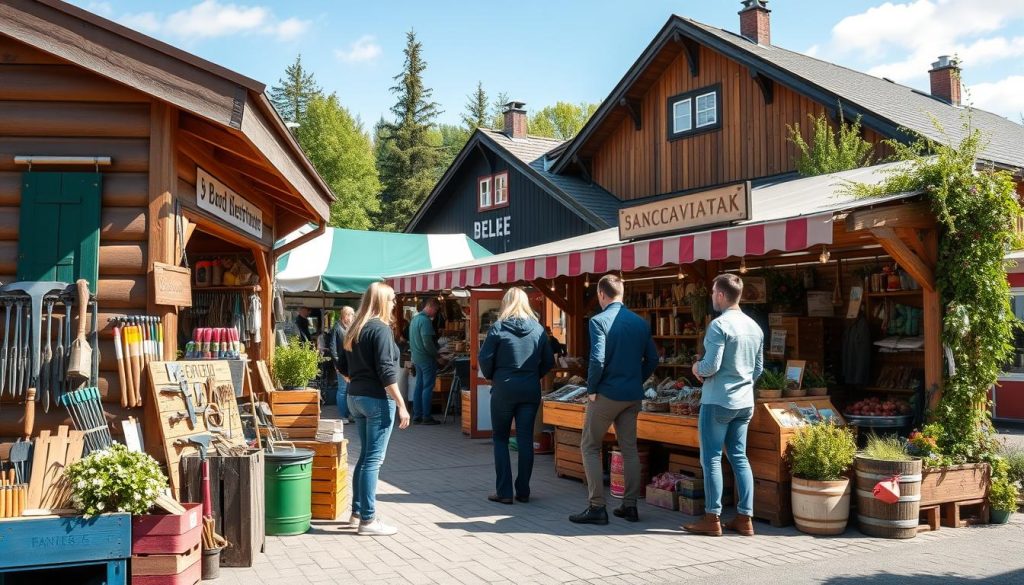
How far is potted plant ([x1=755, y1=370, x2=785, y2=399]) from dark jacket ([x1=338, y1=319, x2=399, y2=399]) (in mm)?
2938

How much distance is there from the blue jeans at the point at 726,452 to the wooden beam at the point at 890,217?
1622mm

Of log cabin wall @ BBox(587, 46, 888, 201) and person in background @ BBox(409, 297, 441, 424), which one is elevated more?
log cabin wall @ BBox(587, 46, 888, 201)

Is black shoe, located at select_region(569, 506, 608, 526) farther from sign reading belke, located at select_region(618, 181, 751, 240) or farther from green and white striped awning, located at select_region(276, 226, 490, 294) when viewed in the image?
green and white striped awning, located at select_region(276, 226, 490, 294)

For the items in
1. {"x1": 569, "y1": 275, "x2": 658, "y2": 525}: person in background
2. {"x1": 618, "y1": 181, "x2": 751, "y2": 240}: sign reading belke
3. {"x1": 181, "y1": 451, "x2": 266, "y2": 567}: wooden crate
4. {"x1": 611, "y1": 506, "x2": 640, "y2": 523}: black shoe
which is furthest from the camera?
{"x1": 618, "y1": 181, "x2": 751, "y2": 240}: sign reading belke

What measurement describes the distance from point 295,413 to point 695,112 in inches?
475

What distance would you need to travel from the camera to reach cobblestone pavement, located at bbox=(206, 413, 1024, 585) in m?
5.20

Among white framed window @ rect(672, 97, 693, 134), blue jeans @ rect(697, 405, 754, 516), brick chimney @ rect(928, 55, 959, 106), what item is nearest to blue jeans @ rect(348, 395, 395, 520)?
blue jeans @ rect(697, 405, 754, 516)

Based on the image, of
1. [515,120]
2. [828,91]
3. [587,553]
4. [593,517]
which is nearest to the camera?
[587,553]

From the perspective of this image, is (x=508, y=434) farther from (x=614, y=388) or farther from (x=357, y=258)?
(x=357, y=258)

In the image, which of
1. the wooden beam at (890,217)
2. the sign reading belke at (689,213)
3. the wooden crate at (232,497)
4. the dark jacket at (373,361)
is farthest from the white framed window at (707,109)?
the wooden crate at (232,497)

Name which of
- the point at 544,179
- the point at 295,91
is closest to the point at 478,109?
the point at 295,91

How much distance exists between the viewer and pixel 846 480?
6289mm

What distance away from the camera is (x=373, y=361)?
6105 mm

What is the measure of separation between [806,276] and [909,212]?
4.00 m
